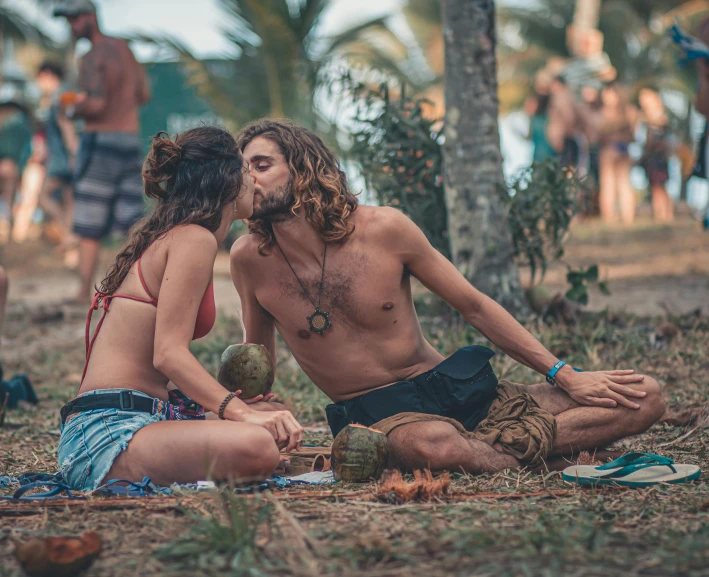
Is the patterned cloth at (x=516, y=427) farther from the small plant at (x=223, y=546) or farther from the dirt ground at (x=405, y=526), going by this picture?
the small plant at (x=223, y=546)

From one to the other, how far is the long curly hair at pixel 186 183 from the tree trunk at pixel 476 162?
2740 mm

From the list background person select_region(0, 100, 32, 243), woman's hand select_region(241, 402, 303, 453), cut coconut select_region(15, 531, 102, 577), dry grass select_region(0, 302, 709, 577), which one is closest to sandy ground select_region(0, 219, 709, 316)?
background person select_region(0, 100, 32, 243)

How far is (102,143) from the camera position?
7.84m

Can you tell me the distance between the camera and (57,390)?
18.7ft

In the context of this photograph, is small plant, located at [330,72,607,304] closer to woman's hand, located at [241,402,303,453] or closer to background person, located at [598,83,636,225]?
woman's hand, located at [241,402,303,453]

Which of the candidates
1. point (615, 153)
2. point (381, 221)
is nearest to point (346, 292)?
point (381, 221)

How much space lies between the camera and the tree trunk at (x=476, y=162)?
573cm

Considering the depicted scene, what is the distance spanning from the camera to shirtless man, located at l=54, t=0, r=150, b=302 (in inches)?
305

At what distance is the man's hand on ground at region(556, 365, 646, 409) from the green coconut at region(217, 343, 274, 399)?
126 centimetres

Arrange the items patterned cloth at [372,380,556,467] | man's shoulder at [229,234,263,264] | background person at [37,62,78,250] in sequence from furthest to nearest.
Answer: background person at [37,62,78,250], man's shoulder at [229,234,263,264], patterned cloth at [372,380,556,467]

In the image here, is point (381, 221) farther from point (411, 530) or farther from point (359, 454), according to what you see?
point (411, 530)

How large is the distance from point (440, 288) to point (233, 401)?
A: 112 cm

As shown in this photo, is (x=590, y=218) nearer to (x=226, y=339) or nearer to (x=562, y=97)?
(x=562, y=97)

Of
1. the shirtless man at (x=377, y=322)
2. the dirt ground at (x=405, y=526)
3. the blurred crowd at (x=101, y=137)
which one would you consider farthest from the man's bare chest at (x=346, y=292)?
the blurred crowd at (x=101, y=137)
